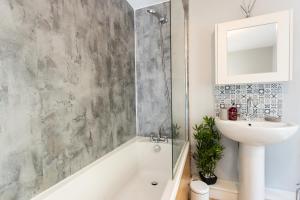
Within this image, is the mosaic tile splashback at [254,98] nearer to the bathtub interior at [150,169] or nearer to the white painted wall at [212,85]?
the white painted wall at [212,85]

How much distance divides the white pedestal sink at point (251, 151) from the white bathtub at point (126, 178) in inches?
21.6

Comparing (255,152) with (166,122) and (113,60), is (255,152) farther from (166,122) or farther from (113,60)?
(113,60)

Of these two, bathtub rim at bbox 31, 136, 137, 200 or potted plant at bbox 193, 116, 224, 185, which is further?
potted plant at bbox 193, 116, 224, 185

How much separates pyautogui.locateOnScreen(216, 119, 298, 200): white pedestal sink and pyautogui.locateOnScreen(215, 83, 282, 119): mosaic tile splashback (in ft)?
0.56

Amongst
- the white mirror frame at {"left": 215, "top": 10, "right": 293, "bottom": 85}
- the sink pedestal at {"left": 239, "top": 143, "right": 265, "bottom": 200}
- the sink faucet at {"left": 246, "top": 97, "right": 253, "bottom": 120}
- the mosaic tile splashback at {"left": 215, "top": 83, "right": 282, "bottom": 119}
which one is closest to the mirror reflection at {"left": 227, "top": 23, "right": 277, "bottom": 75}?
the white mirror frame at {"left": 215, "top": 10, "right": 293, "bottom": 85}

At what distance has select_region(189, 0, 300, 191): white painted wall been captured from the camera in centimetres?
181

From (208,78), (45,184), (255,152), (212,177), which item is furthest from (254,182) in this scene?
(45,184)

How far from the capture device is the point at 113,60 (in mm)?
1922

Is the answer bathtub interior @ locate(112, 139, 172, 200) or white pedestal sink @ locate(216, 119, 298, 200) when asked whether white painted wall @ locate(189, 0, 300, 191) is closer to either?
white pedestal sink @ locate(216, 119, 298, 200)

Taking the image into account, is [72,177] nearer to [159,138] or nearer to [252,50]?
[159,138]

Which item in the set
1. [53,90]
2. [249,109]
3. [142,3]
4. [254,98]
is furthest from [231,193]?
[142,3]

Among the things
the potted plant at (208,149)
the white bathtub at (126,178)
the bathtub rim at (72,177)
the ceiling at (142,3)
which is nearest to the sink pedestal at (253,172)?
the potted plant at (208,149)

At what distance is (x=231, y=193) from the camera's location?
1912 mm

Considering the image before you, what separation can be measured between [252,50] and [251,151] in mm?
1055
